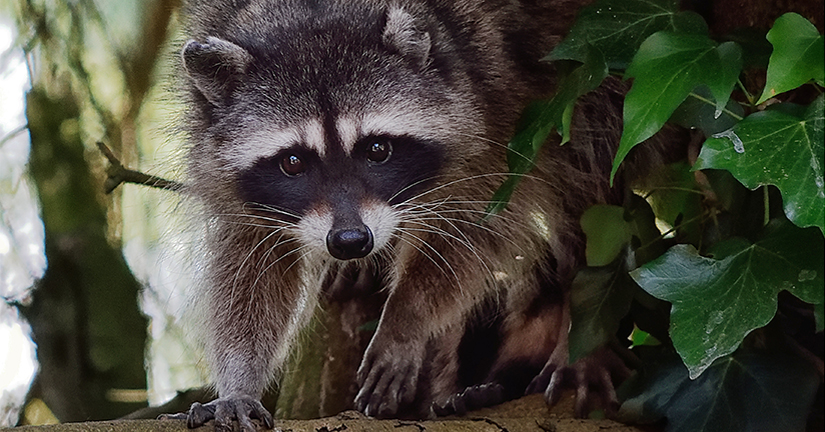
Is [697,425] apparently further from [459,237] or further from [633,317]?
[459,237]

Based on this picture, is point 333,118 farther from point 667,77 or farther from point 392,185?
point 667,77

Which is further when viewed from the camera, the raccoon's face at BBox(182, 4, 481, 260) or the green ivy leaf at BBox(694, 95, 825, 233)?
the raccoon's face at BBox(182, 4, 481, 260)

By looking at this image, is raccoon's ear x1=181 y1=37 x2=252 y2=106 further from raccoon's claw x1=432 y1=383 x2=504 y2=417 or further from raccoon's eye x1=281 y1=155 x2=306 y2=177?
raccoon's claw x1=432 y1=383 x2=504 y2=417

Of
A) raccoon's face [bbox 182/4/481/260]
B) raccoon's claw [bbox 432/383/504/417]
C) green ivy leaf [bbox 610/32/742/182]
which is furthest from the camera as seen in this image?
raccoon's claw [bbox 432/383/504/417]

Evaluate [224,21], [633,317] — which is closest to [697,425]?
[633,317]

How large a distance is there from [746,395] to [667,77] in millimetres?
828

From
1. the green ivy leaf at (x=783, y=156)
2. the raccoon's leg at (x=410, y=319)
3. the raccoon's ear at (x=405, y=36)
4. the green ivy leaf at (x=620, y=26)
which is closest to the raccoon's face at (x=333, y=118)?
the raccoon's ear at (x=405, y=36)

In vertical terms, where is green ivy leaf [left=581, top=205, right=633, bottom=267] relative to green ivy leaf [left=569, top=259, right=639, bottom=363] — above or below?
above

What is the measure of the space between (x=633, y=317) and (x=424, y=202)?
644 mm

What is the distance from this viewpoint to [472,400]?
2.74 meters

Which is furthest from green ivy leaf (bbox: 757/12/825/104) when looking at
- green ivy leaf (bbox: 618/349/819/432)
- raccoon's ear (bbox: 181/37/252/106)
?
raccoon's ear (bbox: 181/37/252/106)

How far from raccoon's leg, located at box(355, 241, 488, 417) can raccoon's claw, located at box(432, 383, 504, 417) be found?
148 mm

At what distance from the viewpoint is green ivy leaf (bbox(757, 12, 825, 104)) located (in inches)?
61.4

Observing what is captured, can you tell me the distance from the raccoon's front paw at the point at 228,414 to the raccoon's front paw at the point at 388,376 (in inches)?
30.1
